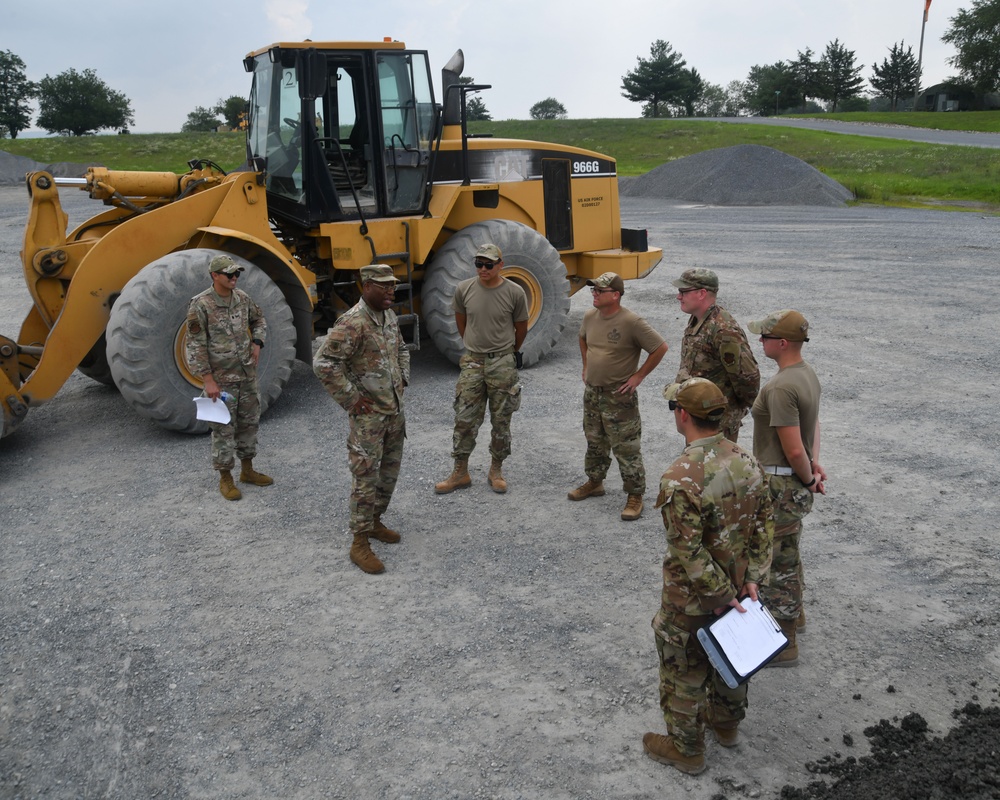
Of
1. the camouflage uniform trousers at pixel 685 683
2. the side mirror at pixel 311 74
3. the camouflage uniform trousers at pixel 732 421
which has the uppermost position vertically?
the side mirror at pixel 311 74

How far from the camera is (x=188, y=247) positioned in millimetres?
7953

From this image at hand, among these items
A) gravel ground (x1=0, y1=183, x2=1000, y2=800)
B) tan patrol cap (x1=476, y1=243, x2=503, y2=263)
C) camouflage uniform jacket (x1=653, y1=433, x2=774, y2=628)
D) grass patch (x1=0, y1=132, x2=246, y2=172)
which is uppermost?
grass patch (x1=0, y1=132, x2=246, y2=172)

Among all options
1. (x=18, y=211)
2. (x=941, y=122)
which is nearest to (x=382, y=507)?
(x=18, y=211)

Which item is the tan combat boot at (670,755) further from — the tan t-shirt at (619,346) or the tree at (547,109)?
the tree at (547,109)

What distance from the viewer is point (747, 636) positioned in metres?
3.37

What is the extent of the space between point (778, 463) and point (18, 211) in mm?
28074

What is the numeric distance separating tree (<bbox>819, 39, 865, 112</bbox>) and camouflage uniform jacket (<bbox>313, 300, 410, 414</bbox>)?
7504 cm

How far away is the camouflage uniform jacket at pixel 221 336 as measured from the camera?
630cm

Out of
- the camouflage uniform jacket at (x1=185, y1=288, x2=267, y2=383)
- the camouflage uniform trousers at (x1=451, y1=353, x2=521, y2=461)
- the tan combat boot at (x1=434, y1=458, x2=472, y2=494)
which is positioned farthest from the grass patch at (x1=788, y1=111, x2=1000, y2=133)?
the camouflage uniform jacket at (x1=185, y1=288, x2=267, y2=383)

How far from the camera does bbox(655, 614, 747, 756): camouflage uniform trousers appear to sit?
3.51 m

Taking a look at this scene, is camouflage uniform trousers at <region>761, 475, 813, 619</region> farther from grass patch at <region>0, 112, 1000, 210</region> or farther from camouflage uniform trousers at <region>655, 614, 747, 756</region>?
grass patch at <region>0, 112, 1000, 210</region>

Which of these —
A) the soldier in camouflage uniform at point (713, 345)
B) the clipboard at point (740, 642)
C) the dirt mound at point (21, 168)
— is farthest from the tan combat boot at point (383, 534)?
the dirt mound at point (21, 168)

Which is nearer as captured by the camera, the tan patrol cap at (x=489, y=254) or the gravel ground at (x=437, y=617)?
the gravel ground at (x=437, y=617)

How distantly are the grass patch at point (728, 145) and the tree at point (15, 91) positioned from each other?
19.9 m
